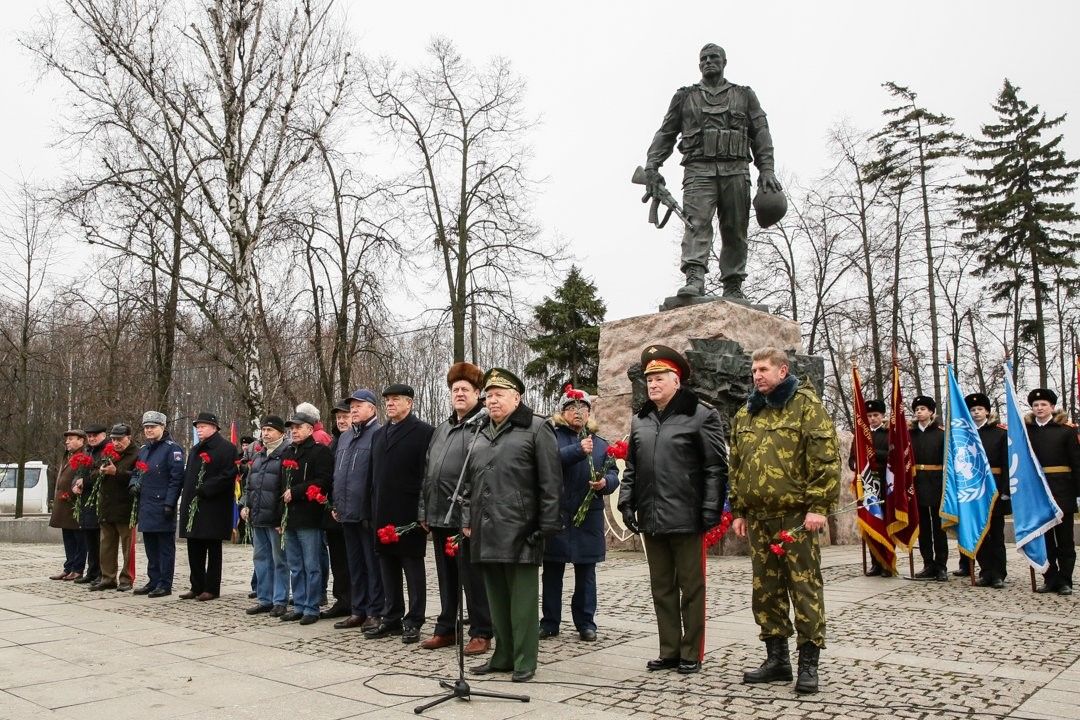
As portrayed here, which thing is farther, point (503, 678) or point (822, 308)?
point (822, 308)

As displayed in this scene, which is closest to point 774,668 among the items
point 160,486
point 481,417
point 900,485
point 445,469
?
point 481,417

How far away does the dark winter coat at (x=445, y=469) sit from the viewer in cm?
602

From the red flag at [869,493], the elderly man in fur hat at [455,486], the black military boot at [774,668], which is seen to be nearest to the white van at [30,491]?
the elderly man in fur hat at [455,486]

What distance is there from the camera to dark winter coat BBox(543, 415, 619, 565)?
6.45 metres

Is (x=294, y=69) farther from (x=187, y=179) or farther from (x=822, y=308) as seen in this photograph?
(x=822, y=308)

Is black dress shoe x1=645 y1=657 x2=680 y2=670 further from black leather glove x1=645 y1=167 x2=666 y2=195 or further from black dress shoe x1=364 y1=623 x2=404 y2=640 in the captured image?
black leather glove x1=645 y1=167 x2=666 y2=195

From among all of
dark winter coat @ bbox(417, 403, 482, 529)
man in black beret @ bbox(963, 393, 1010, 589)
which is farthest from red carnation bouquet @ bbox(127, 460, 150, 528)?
man in black beret @ bbox(963, 393, 1010, 589)

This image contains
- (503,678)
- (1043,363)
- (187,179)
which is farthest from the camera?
(1043,363)

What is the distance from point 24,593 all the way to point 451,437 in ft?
21.7

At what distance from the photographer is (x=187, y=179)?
64.9 feet

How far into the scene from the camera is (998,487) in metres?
9.19

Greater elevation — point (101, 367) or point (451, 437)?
point (101, 367)

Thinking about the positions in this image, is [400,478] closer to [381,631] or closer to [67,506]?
[381,631]

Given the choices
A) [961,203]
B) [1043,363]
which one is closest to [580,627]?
[1043,363]
